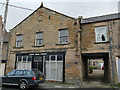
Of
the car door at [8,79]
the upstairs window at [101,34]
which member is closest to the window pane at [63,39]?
the upstairs window at [101,34]

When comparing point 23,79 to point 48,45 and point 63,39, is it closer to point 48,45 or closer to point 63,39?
point 48,45

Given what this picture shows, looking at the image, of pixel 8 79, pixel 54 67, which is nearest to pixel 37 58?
pixel 54 67

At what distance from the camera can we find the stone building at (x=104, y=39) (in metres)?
10.1

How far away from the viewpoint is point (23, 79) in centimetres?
880

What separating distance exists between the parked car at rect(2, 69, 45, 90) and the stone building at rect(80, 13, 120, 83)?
5573 millimetres

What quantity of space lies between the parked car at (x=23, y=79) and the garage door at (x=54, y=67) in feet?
8.85

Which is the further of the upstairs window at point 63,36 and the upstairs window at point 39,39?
the upstairs window at point 39,39

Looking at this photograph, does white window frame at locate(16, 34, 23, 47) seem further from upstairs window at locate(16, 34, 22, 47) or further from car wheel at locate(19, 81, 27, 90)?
car wheel at locate(19, 81, 27, 90)

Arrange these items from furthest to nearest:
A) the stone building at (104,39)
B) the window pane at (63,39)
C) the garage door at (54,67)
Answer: the window pane at (63,39)
the garage door at (54,67)
the stone building at (104,39)

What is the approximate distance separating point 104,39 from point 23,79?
8922mm

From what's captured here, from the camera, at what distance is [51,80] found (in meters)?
11.9

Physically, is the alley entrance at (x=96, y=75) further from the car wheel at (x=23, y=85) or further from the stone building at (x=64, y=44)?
the car wheel at (x=23, y=85)

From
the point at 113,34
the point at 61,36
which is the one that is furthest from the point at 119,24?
the point at 61,36

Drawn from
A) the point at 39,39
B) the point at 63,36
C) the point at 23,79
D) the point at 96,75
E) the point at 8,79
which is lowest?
the point at 96,75
